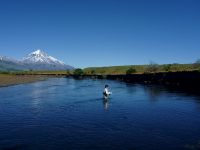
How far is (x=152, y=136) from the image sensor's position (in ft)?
82.2

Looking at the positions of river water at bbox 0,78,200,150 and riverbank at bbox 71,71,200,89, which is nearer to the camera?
river water at bbox 0,78,200,150

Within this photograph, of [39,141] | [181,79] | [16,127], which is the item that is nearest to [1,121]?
[16,127]

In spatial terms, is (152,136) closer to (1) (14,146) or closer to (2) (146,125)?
(2) (146,125)

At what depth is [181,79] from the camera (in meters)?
95.2

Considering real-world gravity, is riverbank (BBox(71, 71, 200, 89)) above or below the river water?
above

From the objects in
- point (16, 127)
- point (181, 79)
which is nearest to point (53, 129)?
point (16, 127)

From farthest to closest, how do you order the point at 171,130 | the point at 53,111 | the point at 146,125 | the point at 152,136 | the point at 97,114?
the point at 53,111
the point at 97,114
the point at 146,125
the point at 171,130
the point at 152,136

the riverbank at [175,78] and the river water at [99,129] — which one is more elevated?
the riverbank at [175,78]

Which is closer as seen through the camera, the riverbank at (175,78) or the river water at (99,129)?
the river water at (99,129)

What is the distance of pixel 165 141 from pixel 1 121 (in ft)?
49.3

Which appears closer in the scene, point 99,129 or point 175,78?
point 99,129

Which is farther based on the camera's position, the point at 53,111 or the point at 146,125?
the point at 53,111

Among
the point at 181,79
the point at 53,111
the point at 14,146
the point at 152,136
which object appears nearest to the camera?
the point at 14,146

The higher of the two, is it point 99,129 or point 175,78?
point 175,78
